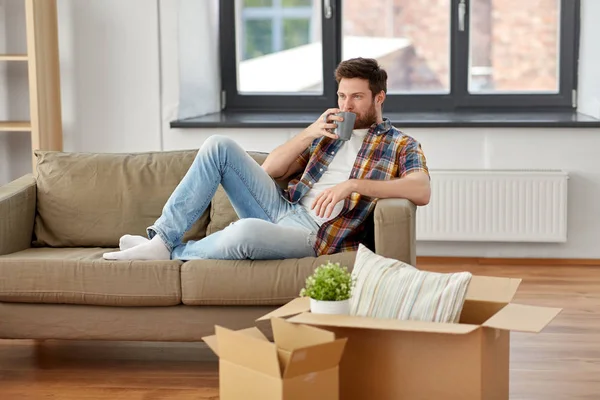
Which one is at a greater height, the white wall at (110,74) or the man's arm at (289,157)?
the white wall at (110,74)

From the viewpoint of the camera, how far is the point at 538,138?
16.5 ft

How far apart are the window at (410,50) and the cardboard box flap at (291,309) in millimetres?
2934

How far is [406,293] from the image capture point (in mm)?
2621

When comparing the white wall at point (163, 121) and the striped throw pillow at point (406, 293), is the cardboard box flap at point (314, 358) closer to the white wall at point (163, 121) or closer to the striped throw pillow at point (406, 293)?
the striped throw pillow at point (406, 293)

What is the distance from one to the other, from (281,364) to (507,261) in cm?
298

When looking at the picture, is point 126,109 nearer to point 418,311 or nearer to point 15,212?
point 15,212

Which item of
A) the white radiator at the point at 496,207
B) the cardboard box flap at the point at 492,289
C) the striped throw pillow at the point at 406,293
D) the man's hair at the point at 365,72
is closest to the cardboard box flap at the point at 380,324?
the striped throw pillow at the point at 406,293

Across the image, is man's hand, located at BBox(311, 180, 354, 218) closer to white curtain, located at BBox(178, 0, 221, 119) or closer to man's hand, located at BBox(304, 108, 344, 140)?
man's hand, located at BBox(304, 108, 344, 140)

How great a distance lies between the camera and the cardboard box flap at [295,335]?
7.96ft

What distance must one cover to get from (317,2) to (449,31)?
2.41ft

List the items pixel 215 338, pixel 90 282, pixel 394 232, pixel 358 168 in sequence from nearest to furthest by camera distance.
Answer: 1. pixel 215 338
2. pixel 394 232
3. pixel 90 282
4. pixel 358 168

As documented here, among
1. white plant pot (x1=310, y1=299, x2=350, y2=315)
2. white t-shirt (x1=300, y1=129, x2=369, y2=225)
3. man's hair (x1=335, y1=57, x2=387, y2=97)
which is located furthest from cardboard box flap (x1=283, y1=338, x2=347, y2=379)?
man's hair (x1=335, y1=57, x2=387, y2=97)

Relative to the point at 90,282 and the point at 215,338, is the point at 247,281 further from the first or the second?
the point at 215,338

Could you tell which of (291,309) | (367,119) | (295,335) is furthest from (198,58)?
(295,335)
